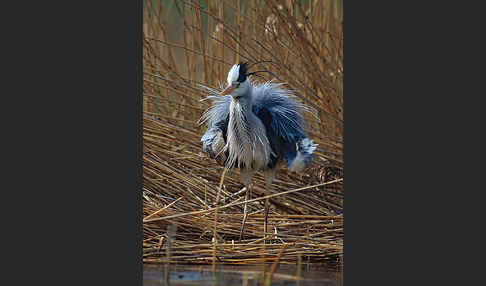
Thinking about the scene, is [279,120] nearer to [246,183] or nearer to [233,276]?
[246,183]

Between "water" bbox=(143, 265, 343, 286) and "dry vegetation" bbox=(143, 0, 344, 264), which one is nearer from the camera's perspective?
"water" bbox=(143, 265, 343, 286)

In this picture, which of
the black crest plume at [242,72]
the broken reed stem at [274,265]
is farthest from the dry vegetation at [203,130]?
the black crest plume at [242,72]

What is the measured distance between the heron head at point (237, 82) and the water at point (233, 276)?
1130 millimetres

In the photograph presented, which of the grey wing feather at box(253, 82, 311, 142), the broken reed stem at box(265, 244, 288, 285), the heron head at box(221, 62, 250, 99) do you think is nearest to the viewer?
the broken reed stem at box(265, 244, 288, 285)

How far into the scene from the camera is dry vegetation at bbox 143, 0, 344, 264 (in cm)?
534

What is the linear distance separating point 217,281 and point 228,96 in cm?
122

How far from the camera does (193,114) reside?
5547 millimetres

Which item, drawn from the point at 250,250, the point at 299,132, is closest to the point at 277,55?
the point at 299,132

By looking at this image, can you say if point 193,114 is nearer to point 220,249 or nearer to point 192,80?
point 192,80

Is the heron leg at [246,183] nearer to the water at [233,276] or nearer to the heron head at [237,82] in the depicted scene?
the water at [233,276]

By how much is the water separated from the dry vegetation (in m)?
0.10

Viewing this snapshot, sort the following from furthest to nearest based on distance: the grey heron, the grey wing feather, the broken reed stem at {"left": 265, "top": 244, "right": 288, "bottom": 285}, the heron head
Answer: the grey wing feather → the grey heron → the heron head → the broken reed stem at {"left": 265, "top": 244, "right": 288, "bottom": 285}

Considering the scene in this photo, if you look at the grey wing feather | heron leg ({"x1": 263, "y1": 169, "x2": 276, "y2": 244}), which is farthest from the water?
the grey wing feather

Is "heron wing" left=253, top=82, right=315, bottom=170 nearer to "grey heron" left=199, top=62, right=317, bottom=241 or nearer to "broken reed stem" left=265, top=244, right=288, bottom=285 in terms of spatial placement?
"grey heron" left=199, top=62, right=317, bottom=241
